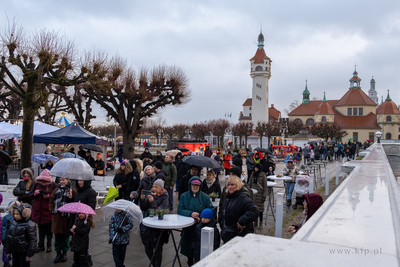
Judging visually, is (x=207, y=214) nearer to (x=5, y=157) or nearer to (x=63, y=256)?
(x=63, y=256)

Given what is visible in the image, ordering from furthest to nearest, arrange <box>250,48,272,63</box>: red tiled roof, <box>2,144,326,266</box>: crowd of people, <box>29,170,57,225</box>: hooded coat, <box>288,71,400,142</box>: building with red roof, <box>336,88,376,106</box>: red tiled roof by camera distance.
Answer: <box>250,48,272,63</box>: red tiled roof < <box>336,88,376,106</box>: red tiled roof < <box>288,71,400,142</box>: building with red roof < <box>29,170,57,225</box>: hooded coat < <box>2,144,326,266</box>: crowd of people

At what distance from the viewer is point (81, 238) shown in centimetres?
538

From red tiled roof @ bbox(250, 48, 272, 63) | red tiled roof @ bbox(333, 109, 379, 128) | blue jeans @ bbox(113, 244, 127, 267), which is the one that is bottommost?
blue jeans @ bbox(113, 244, 127, 267)

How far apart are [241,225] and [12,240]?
11.2 ft

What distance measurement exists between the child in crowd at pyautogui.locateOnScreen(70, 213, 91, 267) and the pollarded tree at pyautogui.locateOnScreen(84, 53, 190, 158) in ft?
51.1

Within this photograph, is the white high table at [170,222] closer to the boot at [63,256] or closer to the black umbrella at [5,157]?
the boot at [63,256]

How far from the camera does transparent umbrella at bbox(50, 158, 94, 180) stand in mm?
6949

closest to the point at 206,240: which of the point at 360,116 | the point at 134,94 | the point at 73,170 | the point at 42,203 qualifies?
the point at 42,203

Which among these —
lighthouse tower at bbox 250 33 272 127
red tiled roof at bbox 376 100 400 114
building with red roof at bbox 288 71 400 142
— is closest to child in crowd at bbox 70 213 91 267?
building with red roof at bbox 288 71 400 142

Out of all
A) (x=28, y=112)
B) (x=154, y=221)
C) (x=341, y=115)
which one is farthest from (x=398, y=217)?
(x=341, y=115)

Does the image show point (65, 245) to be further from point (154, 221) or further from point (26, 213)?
point (154, 221)

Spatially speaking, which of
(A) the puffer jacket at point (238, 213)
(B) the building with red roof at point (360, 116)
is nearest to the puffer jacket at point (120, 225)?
(A) the puffer jacket at point (238, 213)

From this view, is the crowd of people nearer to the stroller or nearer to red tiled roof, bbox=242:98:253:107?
the stroller

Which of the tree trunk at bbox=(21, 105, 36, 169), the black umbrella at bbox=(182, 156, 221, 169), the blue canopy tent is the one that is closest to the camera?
the black umbrella at bbox=(182, 156, 221, 169)
